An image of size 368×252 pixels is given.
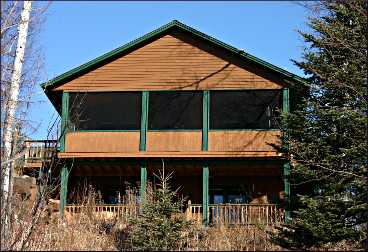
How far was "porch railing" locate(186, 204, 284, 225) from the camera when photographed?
923 inches

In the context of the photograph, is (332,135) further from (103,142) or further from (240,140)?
(103,142)

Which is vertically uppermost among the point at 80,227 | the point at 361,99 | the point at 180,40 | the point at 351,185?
the point at 180,40

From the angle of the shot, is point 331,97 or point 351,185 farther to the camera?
point 331,97

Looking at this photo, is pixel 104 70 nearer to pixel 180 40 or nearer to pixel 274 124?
pixel 180 40

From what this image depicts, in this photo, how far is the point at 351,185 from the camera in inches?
729

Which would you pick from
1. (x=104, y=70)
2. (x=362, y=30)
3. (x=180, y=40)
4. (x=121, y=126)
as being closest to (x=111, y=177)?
(x=121, y=126)

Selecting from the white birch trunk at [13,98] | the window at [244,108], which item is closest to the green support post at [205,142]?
the window at [244,108]

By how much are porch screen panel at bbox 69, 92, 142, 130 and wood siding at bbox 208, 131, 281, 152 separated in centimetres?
330

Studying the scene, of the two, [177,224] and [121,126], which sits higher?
[121,126]

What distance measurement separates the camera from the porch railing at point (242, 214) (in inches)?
923

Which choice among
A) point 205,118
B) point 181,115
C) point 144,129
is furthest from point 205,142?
point 144,129

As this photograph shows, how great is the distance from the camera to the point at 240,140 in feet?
85.0

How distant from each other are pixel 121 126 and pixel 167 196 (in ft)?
27.3

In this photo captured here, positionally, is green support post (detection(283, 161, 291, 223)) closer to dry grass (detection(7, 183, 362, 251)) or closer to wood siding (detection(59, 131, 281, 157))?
wood siding (detection(59, 131, 281, 157))
